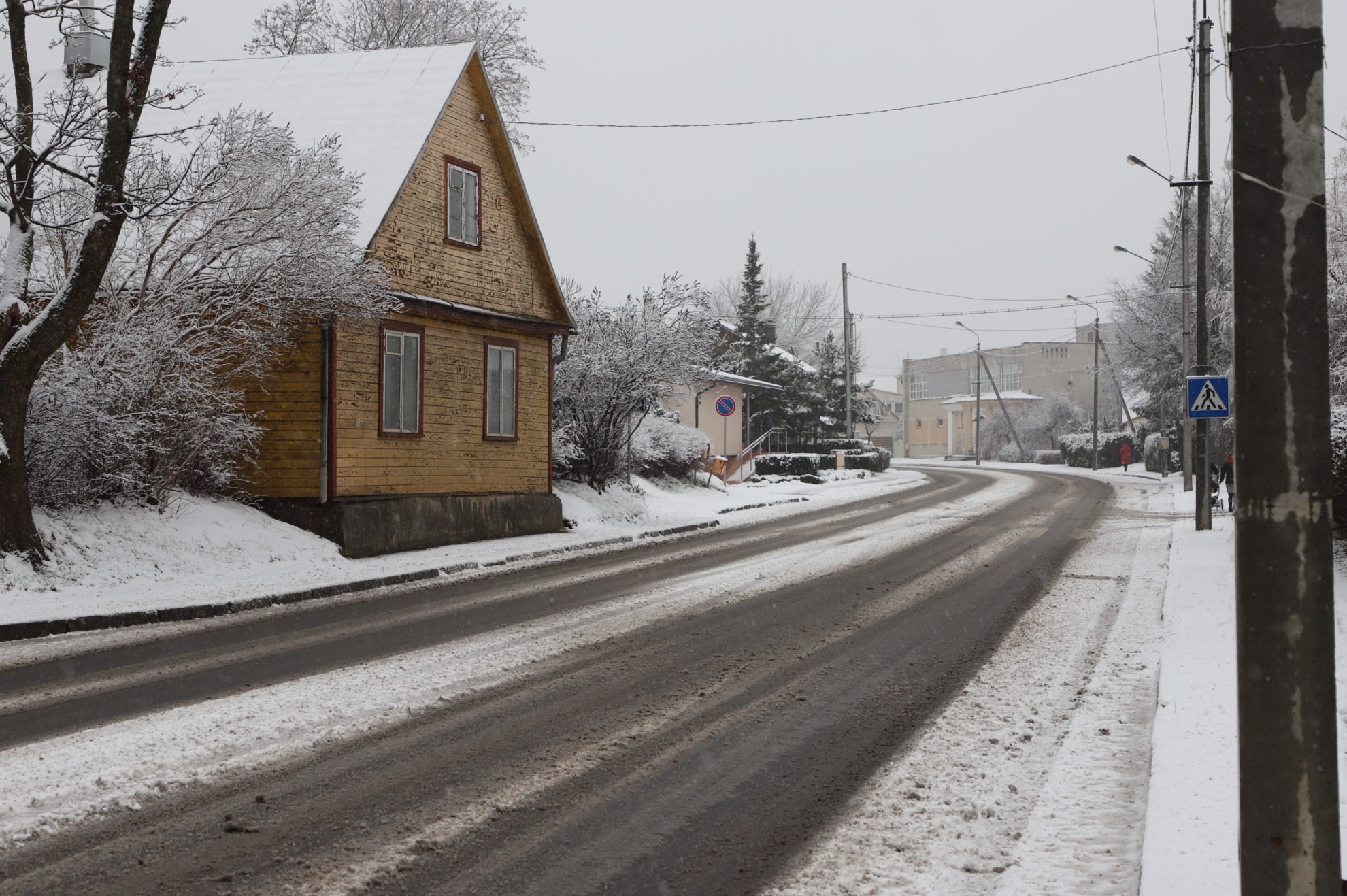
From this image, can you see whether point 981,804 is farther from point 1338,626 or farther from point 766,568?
point 766,568

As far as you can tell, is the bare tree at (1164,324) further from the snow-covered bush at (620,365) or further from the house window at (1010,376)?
the house window at (1010,376)

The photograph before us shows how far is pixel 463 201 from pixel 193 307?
676 cm

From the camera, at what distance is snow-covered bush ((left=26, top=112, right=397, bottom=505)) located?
43.1ft

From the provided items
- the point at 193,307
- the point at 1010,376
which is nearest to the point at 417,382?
the point at 193,307

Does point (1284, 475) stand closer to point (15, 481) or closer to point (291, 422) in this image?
point (15, 481)

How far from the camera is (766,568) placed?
14578 millimetres

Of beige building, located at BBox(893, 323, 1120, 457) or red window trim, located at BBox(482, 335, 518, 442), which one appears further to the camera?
beige building, located at BBox(893, 323, 1120, 457)

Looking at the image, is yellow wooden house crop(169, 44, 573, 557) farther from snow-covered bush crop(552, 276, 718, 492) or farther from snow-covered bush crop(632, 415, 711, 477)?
snow-covered bush crop(632, 415, 711, 477)

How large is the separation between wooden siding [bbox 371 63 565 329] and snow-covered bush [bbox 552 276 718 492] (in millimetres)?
1886

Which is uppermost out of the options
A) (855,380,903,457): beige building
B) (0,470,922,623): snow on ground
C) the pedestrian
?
(855,380,903,457): beige building

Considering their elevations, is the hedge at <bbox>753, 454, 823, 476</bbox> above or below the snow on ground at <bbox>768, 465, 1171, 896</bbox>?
above

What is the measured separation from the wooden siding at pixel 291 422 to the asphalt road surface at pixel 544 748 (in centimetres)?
526

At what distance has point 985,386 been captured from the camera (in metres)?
109

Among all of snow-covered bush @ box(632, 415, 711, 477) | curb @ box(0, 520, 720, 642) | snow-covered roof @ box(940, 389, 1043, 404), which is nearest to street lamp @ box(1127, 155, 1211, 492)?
snow-covered bush @ box(632, 415, 711, 477)
